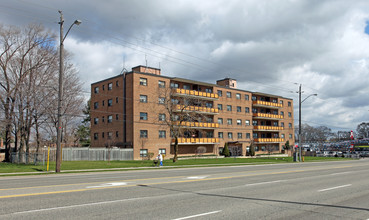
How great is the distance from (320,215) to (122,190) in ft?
23.8

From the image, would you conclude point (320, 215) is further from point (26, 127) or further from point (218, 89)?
point (218, 89)

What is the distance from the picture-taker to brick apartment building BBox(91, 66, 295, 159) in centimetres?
4800

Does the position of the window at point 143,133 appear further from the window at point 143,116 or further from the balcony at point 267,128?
the balcony at point 267,128

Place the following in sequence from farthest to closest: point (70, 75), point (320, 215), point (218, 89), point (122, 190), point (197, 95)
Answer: point (218, 89) < point (197, 95) < point (70, 75) < point (122, 190) < point (320, 215)

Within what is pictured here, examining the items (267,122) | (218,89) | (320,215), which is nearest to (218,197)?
(320,215)

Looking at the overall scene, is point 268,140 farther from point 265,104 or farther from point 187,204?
point 187,204

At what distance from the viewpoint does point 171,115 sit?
39.2 meters

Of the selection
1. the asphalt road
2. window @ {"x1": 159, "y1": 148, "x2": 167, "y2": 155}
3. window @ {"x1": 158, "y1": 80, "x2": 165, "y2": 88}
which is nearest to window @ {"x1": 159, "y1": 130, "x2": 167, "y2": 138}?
window @ {"x1": 159, "y1": 148, "x2": 167, "y2": 155}

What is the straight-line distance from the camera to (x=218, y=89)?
205 feet

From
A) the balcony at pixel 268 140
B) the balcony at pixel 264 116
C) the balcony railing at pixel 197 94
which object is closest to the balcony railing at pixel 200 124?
the balcony railing at pixel 197 94

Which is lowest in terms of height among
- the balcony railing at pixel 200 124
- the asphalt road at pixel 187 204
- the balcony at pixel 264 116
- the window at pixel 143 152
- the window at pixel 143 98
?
the window at pixel 143 152

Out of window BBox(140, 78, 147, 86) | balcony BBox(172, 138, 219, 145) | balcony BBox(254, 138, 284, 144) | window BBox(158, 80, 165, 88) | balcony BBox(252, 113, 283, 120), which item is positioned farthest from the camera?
balcony BBox(252, 113, 283, 120)

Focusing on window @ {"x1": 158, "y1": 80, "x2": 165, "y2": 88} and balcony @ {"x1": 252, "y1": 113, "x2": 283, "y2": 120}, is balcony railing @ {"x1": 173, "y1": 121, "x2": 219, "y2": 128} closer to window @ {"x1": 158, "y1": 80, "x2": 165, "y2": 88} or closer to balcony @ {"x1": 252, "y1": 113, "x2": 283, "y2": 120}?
window @ {"x1": 158, "y1": 80, "x2": 165, "y2": 88}

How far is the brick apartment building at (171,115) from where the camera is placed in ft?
157
